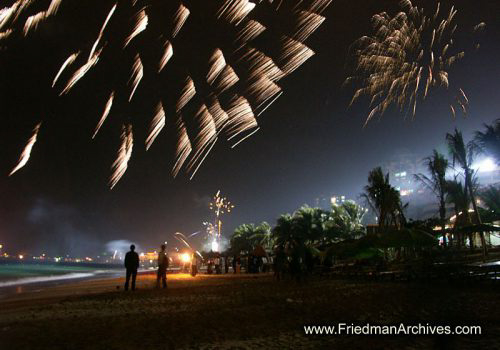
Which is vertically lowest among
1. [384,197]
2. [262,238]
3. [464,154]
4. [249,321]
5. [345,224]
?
[249,321]

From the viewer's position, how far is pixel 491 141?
23.7 metres

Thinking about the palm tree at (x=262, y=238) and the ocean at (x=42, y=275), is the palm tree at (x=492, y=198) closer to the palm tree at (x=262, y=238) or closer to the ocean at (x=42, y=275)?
the ocean at (x=42, y=275)

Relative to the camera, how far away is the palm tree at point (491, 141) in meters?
23.4

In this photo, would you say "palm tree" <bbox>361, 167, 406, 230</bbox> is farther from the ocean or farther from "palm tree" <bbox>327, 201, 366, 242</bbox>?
the ocean

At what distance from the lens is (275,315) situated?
24.9 feet

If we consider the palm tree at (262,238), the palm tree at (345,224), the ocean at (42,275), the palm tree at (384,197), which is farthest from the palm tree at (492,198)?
the palm tree at (262,238)

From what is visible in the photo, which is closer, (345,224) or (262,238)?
(345,224)

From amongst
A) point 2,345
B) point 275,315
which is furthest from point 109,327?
point 275,315

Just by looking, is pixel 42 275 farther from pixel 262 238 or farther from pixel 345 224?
pixel 345 224

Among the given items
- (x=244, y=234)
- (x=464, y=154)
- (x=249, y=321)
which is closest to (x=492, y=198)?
(x=464, y=154)

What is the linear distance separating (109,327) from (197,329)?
172cm

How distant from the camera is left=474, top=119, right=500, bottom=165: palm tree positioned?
23422 mm

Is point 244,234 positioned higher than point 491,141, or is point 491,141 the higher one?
point 491,141

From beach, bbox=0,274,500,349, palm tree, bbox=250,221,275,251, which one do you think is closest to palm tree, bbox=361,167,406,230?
beach, bbox=0,274,500,349
